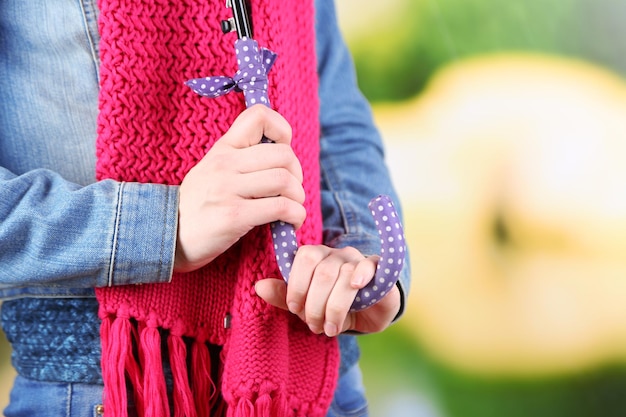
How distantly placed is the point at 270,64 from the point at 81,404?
14.6 inches

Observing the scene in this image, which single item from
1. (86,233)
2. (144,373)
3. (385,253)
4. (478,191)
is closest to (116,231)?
(86,233)

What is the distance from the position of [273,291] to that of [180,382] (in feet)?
0.41

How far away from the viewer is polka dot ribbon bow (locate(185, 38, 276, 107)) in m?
0.57

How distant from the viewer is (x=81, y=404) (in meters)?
0.62

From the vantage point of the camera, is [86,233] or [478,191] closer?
[86,233]

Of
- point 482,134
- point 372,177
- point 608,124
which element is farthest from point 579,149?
point 372,177

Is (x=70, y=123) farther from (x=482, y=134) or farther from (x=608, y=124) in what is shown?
(x=608, y=124)

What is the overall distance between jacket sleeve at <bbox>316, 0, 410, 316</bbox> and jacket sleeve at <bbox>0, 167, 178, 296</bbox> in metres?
0.22

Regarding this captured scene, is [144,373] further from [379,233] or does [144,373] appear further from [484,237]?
[484,237]

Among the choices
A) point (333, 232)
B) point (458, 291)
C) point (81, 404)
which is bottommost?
point (458, 291)

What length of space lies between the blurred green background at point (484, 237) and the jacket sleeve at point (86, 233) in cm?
79

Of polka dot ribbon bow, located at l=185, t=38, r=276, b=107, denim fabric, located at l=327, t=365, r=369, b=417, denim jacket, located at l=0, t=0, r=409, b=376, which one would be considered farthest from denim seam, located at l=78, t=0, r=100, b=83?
denim fabric, located at l=327, t=365, r=369, b=417

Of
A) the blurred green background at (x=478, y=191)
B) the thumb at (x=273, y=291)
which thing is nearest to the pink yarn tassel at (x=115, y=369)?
the thumb at (x=273, y=291)

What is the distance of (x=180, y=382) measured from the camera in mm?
594
